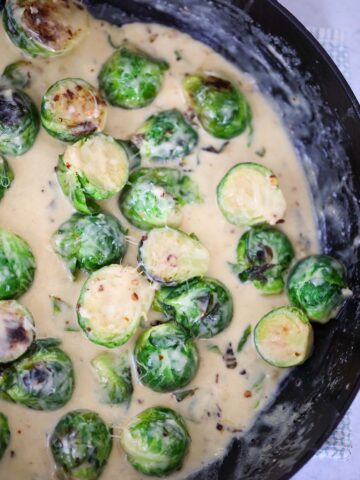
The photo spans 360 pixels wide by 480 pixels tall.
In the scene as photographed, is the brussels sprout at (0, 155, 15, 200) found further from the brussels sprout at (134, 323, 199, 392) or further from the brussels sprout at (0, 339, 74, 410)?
the brussels sprout at (134, 323, 199, 392)

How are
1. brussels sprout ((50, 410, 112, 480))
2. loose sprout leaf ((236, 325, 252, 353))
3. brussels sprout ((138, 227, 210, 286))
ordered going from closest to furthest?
1. brussels sprout ((50, 410, 112, 480))
2. brussels sprout ((138, 227, 210, 286))
3. loose sprout leaf ((236, 325, 252, 353))

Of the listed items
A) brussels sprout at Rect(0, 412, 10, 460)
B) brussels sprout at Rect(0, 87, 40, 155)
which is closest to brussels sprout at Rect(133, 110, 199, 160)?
brussels sprout at Rect(0, 87, 40, 155)

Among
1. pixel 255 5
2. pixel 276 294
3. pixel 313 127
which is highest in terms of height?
pixel 255 5

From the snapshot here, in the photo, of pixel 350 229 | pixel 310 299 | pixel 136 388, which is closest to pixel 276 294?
pixel 310 299

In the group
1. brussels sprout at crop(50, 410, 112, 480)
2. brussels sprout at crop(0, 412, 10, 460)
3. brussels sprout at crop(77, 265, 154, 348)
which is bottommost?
brussels sprout at crop(0, 412, 10, 460)

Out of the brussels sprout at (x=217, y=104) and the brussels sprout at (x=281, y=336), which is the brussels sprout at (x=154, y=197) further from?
the brussels sprout at (x=281, y=336)

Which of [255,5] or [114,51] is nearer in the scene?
[255,5]

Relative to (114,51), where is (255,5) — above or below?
above

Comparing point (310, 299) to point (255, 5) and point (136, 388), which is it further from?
point (255, 5)
